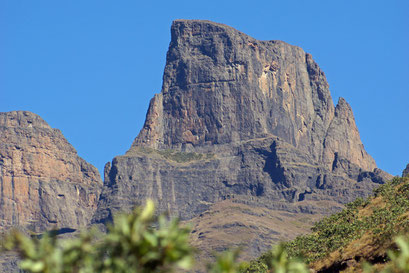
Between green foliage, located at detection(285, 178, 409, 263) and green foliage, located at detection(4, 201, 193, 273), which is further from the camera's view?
green foliage, located at detection(285, 178, 409, 263)

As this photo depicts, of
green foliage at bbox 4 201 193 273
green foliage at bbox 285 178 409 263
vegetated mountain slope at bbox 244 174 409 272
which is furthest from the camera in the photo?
green foliage at bbox 285 178 409 263

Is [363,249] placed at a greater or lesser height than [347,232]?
lesser

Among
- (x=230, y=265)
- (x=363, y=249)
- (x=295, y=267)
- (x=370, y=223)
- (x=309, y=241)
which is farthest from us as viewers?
(x=309, y=241)

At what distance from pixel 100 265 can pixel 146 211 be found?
1624 mm

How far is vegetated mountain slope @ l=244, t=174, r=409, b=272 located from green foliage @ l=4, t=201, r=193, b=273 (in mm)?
39375

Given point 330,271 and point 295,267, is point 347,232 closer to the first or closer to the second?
point 330,271

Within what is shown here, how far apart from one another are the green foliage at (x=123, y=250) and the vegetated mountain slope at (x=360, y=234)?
39.4m

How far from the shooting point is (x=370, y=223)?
8112 cm

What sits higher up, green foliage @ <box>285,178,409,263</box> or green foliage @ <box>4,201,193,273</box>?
green foliage @ <box>285,178,409,263</box>

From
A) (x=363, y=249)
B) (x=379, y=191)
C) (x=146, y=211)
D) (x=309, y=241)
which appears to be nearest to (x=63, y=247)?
(x=146, y=211)

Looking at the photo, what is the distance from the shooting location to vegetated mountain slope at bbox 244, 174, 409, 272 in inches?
2665

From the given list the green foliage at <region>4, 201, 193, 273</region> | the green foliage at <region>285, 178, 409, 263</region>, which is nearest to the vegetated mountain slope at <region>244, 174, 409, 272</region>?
the green foliage at <region>285, 178, 409, 263</region>

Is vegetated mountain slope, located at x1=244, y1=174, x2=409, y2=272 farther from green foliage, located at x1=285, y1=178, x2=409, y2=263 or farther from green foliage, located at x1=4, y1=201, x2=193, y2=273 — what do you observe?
green foliage, located at x1=4, y1=201, x2=193, y2=273

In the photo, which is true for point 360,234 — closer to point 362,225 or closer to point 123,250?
point 362,225
